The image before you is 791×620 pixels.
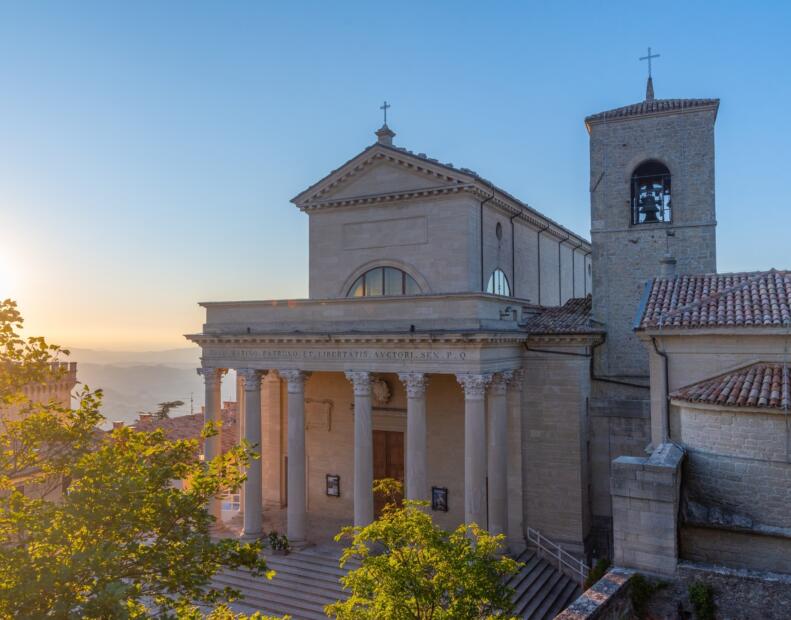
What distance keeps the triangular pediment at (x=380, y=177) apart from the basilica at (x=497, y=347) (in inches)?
2.5

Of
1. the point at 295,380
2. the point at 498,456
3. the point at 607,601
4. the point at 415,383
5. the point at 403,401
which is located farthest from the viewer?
the point at 403,401

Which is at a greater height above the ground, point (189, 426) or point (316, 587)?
point (189, 426)

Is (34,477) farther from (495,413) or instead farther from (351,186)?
(351,186)

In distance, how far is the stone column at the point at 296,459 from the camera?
842 inches

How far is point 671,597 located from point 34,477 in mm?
11407

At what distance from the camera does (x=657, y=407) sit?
1656 cm

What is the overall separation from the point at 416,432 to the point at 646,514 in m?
8.92

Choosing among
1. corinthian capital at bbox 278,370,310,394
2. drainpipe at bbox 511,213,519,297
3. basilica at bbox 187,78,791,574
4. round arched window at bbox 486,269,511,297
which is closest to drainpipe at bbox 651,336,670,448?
basilica at bbox 187,78,791,574

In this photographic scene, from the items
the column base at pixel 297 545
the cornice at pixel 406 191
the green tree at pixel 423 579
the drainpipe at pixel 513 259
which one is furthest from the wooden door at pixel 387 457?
the green tree at pixel 423 579

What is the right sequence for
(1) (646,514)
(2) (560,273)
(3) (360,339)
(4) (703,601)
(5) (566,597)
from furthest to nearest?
(2) (560,273), (3) (360,339), (5) (566,597), (1) (646,514), (4) (703,601)

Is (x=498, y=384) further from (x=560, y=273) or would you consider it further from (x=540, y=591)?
(x=560, y=273)

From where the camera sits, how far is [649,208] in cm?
2261

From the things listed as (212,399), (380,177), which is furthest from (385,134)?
(212,399)

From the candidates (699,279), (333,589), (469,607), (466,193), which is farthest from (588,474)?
(469,607)
